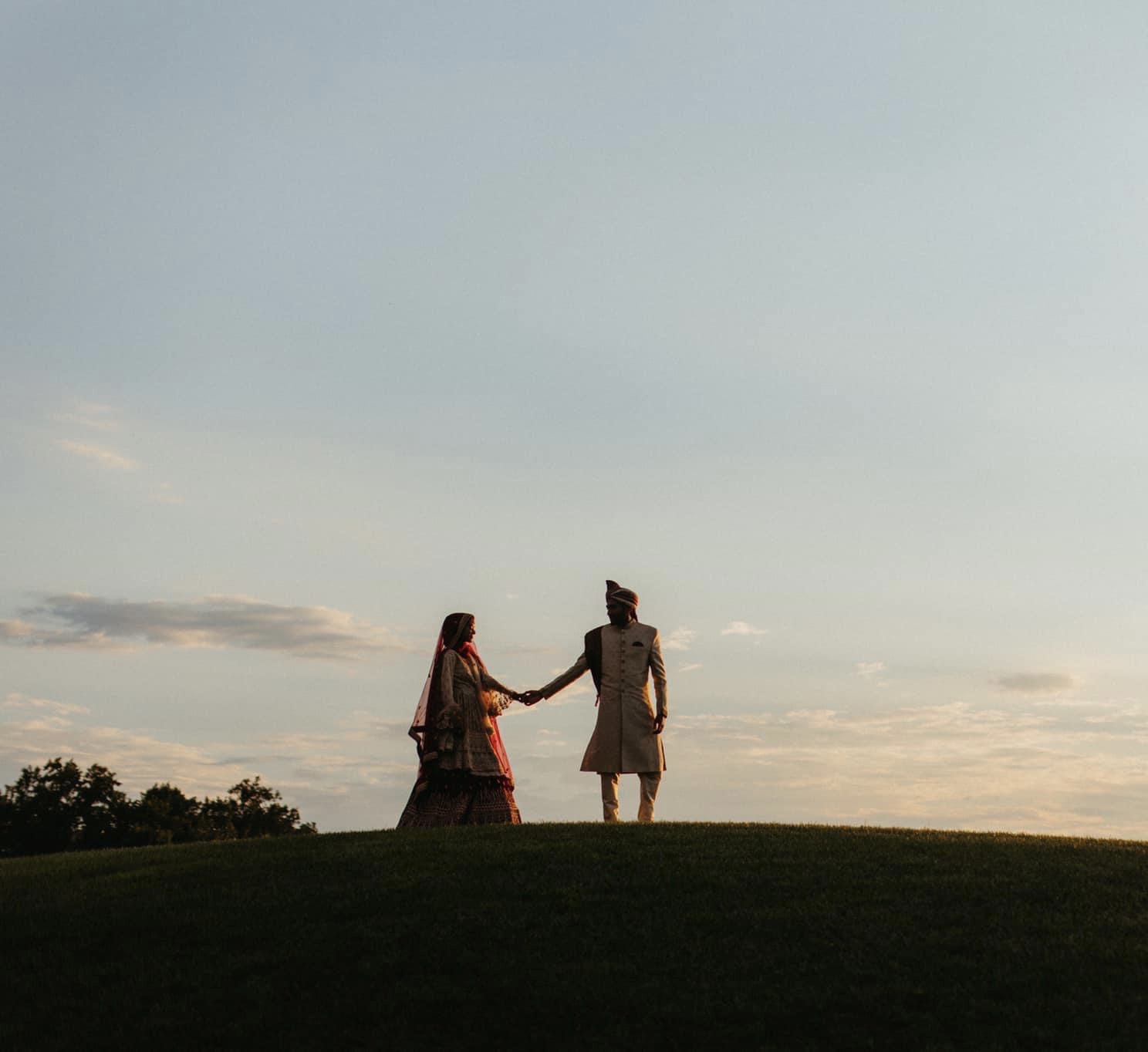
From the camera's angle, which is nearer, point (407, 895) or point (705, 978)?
point (705, 978)

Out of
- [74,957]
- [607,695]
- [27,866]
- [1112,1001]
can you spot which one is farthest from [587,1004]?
[27,866]

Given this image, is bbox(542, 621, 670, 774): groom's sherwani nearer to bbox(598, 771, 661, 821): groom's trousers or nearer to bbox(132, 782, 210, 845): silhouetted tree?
bbox(598, 771, 661, 821): groom's trousers

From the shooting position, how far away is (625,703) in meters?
20.9

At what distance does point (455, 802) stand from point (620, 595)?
4.08m

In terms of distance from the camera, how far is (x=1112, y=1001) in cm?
1241

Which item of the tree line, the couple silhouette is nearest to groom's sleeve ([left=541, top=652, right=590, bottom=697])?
the couple silhouette

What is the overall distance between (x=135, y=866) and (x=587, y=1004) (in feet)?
30.3

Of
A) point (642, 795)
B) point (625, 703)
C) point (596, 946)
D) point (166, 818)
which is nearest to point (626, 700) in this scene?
point (625, 703)

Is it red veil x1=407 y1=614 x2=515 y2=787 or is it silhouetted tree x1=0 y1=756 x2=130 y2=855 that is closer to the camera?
red veil x1=407 y1=614 x2=515 y2=787

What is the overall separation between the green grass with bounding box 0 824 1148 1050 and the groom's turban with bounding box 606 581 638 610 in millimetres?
3825

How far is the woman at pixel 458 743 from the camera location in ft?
68.5

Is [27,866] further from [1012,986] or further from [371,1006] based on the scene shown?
[1012,986]

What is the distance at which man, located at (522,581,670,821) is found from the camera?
2077 centimetres

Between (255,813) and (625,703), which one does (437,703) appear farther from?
(255,813)
